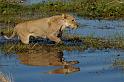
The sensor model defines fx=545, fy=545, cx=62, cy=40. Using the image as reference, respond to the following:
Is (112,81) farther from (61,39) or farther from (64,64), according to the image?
(61,39)

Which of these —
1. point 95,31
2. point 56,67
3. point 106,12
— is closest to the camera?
point 56,67

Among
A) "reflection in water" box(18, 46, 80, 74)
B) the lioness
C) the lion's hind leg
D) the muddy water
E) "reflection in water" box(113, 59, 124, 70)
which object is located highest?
the lioness

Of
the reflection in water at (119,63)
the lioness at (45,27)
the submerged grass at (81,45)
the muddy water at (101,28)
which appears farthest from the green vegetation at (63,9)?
the reflection in water at (119,63)

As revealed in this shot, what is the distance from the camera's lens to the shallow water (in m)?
12.7

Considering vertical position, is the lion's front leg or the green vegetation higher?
the lion's front leg

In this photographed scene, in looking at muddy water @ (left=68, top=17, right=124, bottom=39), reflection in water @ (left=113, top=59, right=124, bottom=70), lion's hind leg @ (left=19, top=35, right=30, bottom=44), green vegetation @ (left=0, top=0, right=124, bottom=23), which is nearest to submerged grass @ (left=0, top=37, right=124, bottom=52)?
lion's hind leg @ (left=19, top=35, right=30, bottom=44)

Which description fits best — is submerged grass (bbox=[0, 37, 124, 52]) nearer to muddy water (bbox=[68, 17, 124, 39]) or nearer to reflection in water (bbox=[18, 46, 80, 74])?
reflection in water (bbox=[18, 46, 80, 74])

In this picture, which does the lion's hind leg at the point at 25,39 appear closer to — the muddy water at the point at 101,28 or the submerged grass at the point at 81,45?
Answer: the submerged grass at the point at 81,45

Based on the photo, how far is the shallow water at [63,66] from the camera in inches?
501

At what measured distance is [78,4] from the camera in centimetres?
2888

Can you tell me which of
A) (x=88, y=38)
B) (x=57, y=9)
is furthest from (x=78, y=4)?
(x=88, y=38)

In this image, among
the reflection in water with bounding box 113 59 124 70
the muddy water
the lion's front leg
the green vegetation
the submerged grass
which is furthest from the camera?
the green vegetation

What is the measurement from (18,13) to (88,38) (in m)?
9.29

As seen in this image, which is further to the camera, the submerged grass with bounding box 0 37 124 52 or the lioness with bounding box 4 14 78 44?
the lioness with bounding box 4 14 78 44
